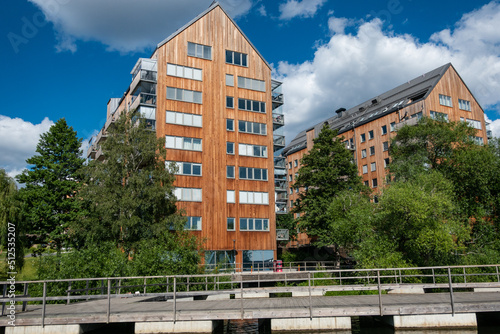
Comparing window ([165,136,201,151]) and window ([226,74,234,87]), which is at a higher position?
window ([226,74,234,87])

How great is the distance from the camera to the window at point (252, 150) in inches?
1724

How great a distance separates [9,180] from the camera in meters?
32.7

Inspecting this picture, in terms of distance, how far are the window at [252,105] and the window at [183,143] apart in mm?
6723

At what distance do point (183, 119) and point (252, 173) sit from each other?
30.6 ft

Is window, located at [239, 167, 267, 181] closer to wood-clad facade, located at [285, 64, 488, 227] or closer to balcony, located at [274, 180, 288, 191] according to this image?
wood-clad facade, located at [285, 64, 488, 227]

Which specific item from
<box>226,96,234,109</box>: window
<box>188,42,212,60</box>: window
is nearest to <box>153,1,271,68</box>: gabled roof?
<box>188,42,212,60</box>: window

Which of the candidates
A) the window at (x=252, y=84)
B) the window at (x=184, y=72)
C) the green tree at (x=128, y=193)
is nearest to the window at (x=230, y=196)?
the green tree at (x=128, y=193)

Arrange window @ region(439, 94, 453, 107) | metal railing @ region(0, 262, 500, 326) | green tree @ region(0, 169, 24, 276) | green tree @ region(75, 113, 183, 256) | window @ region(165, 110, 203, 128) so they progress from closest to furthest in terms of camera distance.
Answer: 1. metal railing @ region(0, 262, 500, 326)
2. green tree @ region(0, 169, 24, 276)
3. green tree @ region(75, 113, 183, 256)
4. window @ region(165, 110, 203, 128)
5. window @ region(439, 94, 453, 107)

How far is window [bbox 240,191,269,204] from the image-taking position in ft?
140

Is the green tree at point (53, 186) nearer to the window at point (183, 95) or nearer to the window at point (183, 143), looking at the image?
the window at point (183, 143)

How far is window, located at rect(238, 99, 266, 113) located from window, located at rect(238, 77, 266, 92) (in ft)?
5.43

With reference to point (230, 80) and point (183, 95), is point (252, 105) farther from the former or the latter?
point (183, 95)

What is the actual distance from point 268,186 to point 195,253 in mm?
18362

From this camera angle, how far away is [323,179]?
45031 millimetres
